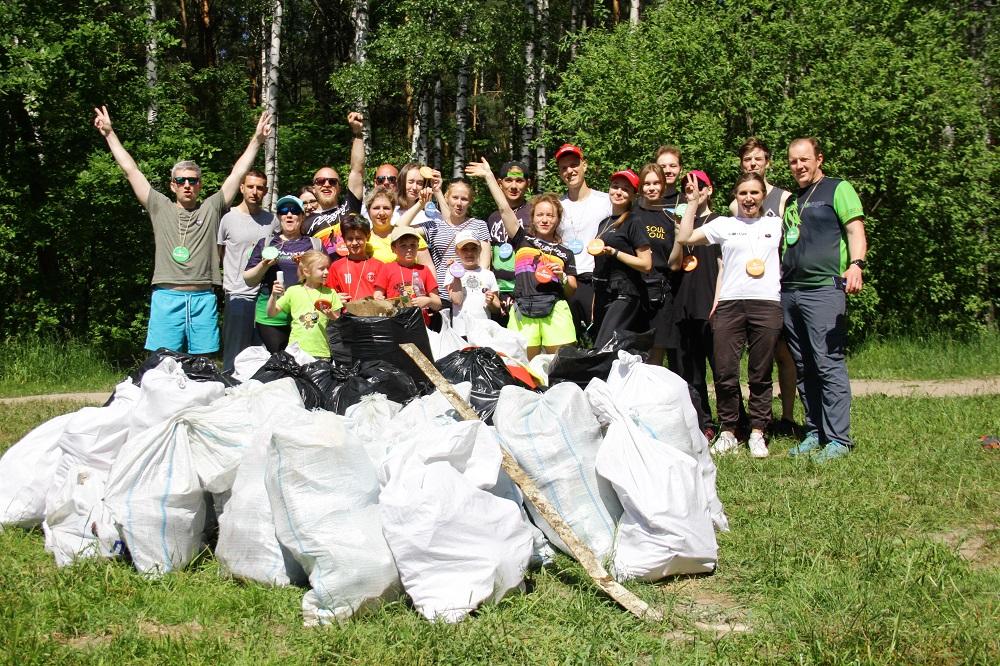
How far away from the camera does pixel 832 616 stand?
3355mm

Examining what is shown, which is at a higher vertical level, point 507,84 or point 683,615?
point 507,84

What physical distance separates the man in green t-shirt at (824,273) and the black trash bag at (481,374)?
2.26 m

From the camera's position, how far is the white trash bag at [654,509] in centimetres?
385

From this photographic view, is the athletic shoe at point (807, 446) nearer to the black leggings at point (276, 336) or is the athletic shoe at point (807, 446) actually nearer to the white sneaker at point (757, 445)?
the white sneaker at point (757, 445)

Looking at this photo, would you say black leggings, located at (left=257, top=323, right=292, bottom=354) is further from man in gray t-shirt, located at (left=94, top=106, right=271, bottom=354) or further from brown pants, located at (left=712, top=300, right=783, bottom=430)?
brown pants, located at (left=712, top=300, right=783, bottom=430)

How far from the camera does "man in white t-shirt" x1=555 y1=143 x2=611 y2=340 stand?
6922 mm

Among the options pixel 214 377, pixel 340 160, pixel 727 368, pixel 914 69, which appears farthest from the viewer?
pixel 340 160

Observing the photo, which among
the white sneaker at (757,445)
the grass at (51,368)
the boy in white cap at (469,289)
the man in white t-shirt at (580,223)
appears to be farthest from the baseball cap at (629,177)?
the grass at (51,368)

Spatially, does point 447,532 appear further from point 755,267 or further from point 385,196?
point 385,196

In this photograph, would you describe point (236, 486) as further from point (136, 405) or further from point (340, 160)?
point (340, 160)

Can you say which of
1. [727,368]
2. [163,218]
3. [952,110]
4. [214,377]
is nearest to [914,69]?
[952,110]

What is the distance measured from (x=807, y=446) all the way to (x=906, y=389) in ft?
13.2

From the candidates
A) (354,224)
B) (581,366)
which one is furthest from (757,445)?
(354,224)

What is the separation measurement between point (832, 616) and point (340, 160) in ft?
66.7
